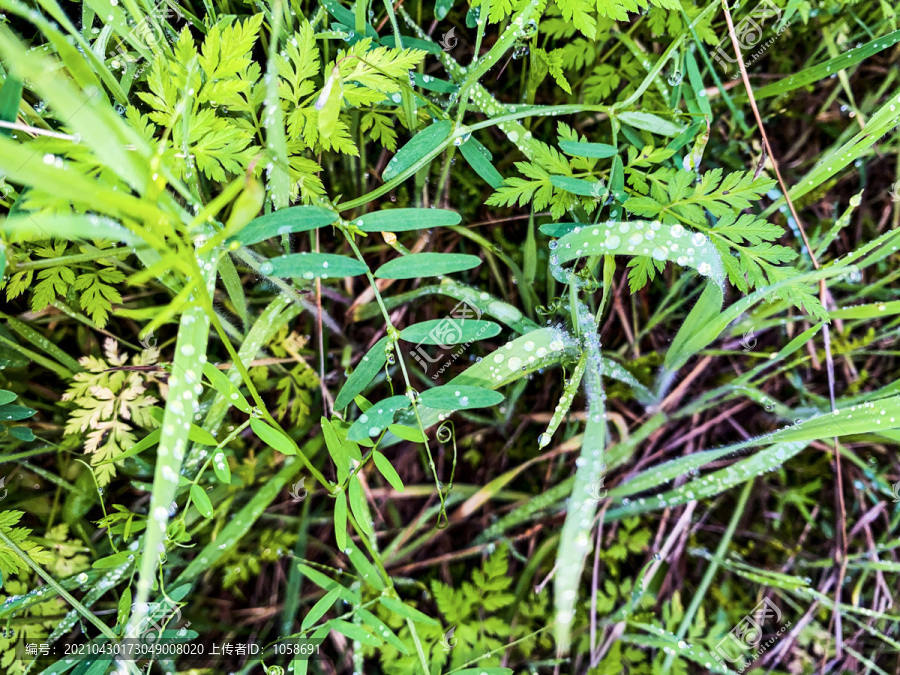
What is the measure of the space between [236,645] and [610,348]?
1.88m

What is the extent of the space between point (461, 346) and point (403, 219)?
525 mm

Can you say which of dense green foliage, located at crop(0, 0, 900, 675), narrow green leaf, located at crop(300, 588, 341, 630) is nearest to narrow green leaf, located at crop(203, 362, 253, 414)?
dense green foliage, located at crop(0, 0, 900, 675)

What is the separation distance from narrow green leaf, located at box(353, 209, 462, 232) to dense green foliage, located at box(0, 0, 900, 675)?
1cm

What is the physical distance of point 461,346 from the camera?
5.90 ft

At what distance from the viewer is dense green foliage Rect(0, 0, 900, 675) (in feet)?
4.61

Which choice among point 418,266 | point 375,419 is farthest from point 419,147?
point 375,419

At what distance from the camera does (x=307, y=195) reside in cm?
146

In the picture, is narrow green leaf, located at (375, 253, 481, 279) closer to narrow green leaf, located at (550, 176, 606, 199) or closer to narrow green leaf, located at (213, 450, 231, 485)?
narrow green leaf, located at (550, 176, 606, 199)

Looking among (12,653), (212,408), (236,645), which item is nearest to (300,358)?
(212,408)

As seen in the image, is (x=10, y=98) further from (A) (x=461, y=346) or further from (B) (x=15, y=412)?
(A) (x=461, y=346)

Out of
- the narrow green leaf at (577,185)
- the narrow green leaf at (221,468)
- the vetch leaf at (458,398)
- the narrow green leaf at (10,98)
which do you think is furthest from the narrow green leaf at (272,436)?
the narrow green leaf at (577,185)

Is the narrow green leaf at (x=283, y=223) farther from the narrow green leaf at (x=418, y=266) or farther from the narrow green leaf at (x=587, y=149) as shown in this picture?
the narrow green leaf at (x=587, y=149)

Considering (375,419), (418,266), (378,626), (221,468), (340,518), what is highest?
(418,266)

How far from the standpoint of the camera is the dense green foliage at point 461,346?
1.41m
